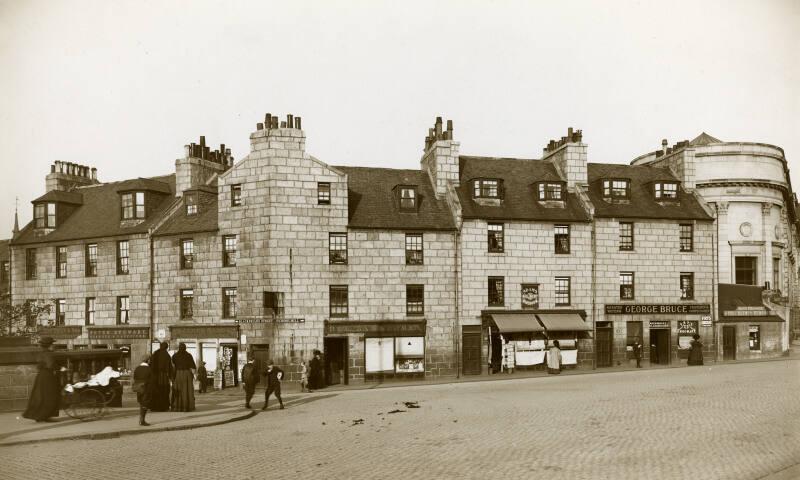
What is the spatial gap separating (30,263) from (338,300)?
2010 cm

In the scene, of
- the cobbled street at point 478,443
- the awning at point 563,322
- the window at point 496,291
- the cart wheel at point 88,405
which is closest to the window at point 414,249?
the window at point 496,291

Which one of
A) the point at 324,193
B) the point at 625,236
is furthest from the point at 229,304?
the point at 625,236

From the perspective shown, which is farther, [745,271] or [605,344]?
[745,271]

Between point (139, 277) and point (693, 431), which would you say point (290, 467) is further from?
point (139, 277)

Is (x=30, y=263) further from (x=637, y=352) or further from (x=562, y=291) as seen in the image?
(x=637, y=352)

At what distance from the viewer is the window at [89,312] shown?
36.3m

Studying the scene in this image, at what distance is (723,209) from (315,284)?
2752cm

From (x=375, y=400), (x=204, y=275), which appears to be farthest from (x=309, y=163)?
(x=375, y=400)

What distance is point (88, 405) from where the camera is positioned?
1689 centimetres

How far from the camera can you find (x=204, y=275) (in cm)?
3303

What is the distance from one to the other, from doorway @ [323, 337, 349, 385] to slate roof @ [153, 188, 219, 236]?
8553mm

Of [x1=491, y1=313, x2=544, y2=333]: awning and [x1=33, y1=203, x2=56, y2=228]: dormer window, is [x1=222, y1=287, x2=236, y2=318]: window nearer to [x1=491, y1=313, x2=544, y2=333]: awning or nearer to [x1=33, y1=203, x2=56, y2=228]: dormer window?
[x1=491, y1=313, x2=544, y2=333]: awning

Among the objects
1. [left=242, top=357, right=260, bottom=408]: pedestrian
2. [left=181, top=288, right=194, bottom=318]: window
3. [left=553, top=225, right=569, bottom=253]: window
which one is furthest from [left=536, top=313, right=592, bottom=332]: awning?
[left=181, top=288, right=194, bottom=318]: window

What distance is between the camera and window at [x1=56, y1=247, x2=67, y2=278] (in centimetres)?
3747
